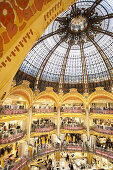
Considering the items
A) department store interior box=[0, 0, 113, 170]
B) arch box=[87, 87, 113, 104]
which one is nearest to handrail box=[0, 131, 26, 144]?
department store interior box=[0, 0, 113, 170]

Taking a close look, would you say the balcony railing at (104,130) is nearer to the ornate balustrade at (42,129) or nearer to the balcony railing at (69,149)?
the balcony railing at (69,149)

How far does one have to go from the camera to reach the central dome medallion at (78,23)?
18922 millimetres

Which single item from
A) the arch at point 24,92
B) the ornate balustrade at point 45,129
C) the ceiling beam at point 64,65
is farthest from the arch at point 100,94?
the arch at point 24,92

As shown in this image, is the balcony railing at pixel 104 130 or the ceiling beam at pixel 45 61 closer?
the balcony railing at pixel 104 130

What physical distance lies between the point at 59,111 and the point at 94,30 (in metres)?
19.6

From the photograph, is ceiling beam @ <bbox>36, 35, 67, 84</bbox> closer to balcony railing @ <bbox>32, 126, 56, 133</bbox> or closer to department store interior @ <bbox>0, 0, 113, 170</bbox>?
department store interior @ <bbox>0, 0, 113, 170</bbox>

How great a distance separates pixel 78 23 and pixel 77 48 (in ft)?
18.7

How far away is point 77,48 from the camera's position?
24.3m

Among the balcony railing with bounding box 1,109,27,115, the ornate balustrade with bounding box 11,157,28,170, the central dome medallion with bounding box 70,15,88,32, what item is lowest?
the ornate balustrade with bounding box 11,157,28,170

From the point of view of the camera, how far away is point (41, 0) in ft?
7.15

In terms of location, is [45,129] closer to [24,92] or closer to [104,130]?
[24,92]

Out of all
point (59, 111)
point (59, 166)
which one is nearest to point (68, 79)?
point (59, 111)

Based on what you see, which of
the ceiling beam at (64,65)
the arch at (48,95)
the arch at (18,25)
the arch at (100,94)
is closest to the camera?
the arch at (18,25)

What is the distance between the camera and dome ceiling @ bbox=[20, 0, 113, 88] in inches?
708
